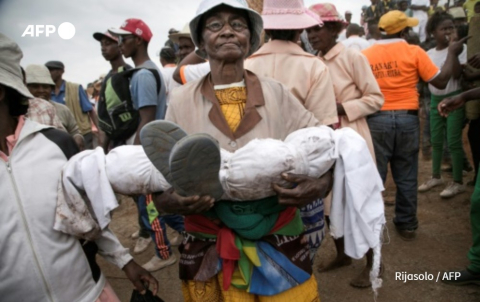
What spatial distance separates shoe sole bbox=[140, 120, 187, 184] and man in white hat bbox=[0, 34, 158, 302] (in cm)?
45

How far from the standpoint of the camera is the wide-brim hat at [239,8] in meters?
1.60

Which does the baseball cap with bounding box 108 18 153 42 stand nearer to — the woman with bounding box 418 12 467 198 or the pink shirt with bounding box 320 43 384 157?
the pink shirt with bounding box 320 43 384 157

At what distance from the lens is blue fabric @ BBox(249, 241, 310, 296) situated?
1598mm

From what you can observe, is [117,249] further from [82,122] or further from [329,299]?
[82,122]

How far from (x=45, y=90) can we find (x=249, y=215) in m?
3.29

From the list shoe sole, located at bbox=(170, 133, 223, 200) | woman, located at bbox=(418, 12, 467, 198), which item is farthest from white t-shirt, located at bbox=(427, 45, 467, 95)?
shoe sole, located at bbox=(170, 133, 223, 200)

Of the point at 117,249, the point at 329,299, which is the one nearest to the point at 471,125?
the point at 329,299

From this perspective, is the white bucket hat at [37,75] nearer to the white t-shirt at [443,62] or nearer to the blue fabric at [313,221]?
the blue fabric at [313,221]

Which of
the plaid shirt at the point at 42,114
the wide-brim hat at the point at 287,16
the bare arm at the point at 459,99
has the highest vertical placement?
the wide-brim hat at the point at 287,16

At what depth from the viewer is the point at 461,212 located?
4320mm

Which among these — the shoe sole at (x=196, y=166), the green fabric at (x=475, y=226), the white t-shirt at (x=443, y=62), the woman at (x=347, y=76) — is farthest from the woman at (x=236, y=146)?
the white t-shirt at (x=443, y=62)

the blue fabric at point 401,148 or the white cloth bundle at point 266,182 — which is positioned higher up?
the white cloth bundle at point 266,182

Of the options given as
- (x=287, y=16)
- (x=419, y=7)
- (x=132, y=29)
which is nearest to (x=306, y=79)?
(x=287, y=16)

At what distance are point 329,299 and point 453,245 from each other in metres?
1.56
